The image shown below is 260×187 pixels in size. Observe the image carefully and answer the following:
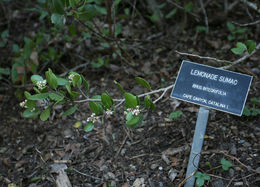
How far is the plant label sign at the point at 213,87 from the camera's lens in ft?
5.44

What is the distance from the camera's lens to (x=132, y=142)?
2246 millimetres

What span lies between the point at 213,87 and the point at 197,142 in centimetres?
37

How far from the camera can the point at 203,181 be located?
1.77 metres

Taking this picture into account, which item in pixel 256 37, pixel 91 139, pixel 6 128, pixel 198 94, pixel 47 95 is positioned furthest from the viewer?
pixel 256 37

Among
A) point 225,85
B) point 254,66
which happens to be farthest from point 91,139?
point 254,66

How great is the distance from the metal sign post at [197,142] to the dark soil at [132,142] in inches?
4.0

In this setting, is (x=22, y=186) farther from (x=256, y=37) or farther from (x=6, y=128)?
(x=256, y=37)

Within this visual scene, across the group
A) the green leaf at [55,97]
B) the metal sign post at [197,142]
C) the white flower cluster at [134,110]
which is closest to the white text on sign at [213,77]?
the metal sign post at [197,142]

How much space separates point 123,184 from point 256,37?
6.57 feet

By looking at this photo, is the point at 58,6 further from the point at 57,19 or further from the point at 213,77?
the point at 213,77

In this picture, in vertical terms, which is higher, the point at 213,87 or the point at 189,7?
the point at 189,7

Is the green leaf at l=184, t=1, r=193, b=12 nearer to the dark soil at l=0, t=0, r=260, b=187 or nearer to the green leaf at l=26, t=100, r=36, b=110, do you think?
the dark soil at l=0, t=0, r=260, b=187

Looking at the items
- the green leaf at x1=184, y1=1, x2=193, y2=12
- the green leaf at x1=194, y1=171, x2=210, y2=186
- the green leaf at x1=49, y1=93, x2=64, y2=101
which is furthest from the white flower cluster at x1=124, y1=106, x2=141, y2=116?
the green leaf at x1=184, y1=1, x2=193, y2=12

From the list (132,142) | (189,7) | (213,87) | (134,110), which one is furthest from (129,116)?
(189,7)
